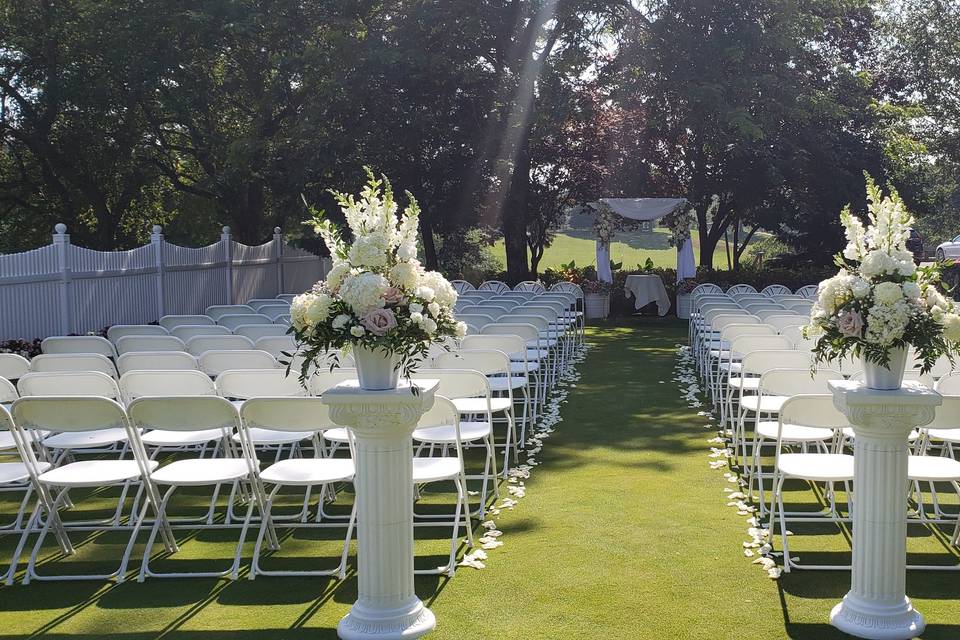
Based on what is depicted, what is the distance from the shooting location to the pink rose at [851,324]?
3.66m

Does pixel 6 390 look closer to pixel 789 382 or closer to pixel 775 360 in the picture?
pixel 789 382

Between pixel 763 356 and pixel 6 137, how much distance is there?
67.2 ft

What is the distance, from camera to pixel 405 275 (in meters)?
3.65

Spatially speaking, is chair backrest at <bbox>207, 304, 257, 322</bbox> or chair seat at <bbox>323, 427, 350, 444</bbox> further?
chair backrest at <bbox>207, 304, 257, 322</bbox>

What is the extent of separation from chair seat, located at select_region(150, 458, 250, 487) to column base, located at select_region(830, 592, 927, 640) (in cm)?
277

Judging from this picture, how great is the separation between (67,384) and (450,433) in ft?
7.38

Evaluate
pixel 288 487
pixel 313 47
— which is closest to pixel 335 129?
pixel 313 47

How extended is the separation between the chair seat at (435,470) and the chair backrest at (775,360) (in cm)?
253

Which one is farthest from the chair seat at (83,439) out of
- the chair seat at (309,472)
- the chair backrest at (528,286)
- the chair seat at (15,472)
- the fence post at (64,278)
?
the chair backrest at (528,286)

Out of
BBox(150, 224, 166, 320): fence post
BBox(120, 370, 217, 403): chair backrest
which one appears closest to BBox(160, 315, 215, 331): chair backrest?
BBox(150, 224, 166, 320): fence post

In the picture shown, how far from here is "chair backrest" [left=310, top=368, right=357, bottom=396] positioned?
5629mm

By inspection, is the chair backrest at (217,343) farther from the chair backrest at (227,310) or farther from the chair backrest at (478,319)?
the chair backrest at (227,310)

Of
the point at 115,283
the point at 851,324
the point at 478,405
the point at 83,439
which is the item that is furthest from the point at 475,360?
the point at 115,283

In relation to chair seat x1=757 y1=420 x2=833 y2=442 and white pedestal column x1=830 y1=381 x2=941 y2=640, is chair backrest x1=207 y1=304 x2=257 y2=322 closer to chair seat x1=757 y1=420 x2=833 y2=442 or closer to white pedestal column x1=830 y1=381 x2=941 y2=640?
chair seat x1=757 y1=420 x2=833 y2=442
